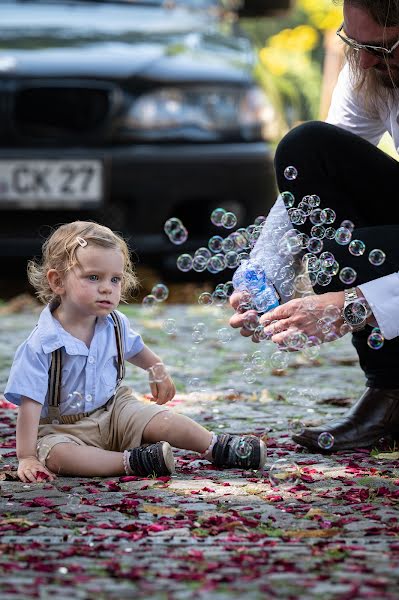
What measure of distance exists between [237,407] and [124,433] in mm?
984

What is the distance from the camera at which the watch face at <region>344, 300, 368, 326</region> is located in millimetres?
3600

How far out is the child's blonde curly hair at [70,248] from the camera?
3.77 meters

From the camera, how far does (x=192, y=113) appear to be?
6.90m

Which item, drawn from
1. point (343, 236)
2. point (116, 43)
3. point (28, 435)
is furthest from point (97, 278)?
point (116, 43)

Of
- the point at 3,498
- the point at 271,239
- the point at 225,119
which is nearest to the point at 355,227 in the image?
the point at 271,239

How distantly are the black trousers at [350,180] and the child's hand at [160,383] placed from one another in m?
0.61

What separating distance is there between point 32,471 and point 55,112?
3655 millimetres

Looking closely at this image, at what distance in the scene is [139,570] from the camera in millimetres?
2740

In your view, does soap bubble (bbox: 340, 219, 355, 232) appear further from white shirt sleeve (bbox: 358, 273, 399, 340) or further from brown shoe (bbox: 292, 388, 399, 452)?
brown shoe (bbox: 292, 388, 399, 452)

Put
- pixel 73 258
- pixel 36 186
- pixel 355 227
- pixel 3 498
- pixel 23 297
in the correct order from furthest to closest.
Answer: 1. pixel 23 297
2. pixel 36 186
3. pixel 355 227
4. pixel 73 258
5. pixel 3 498

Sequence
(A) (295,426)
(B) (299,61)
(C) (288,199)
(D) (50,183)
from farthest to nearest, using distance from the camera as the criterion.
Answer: (B) (299,61), (D) (50,183), (A) (295,426), (C) (288,199)

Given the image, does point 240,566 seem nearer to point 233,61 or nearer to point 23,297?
point 233,61

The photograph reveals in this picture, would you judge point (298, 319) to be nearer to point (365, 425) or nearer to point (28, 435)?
point (365, 425)

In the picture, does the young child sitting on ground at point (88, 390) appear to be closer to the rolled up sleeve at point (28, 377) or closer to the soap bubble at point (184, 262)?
the rolled up sleeve at point (28, 377)
